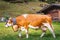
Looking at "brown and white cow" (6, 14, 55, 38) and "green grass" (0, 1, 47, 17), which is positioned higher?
"brown and white cow" (6, 14, 55, 38)

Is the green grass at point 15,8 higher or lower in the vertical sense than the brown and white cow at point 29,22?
lower

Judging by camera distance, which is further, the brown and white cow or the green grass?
the green grass

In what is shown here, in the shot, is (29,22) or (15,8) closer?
(29,22)

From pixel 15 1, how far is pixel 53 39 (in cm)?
5048

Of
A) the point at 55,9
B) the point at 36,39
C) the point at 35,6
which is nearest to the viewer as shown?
the point at 36,39

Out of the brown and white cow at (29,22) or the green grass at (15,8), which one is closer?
the brown and white cow at (29,22)

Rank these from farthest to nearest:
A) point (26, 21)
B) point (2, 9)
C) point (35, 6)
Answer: point (35, 6)
point (2, 9)
point (26, 21)

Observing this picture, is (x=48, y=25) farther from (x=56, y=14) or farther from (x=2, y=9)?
(x=2, y=9)

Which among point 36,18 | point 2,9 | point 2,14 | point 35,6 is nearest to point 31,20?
point 36,18

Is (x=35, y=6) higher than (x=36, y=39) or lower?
lower

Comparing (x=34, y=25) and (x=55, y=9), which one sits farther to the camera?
(x=55, y=9)

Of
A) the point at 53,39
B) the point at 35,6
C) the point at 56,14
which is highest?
the point at 53,39

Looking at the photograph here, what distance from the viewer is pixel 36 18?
19891mm

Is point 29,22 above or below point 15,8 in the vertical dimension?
above
